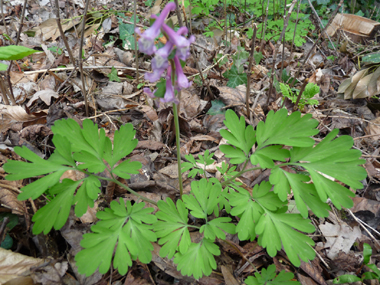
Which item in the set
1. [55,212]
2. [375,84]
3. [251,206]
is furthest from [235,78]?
[55,212]

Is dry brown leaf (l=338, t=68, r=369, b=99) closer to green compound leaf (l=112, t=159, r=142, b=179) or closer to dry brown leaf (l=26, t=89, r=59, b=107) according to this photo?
green compound leaf (l=112, t=159, r=142, b=179)

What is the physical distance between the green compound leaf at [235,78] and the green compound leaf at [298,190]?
167 centimetres

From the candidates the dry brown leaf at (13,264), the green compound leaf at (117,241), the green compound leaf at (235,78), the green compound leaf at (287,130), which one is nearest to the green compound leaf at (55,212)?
the green compound leaf at (117,241)

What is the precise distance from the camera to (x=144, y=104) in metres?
2.77

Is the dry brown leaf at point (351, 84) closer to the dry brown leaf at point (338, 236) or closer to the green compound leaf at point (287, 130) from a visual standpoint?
the dry brown leaf at point (338, 236)


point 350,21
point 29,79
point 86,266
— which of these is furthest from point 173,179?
point 350,21

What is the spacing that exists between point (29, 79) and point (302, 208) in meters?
3.17

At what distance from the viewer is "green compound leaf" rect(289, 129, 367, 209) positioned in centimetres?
142

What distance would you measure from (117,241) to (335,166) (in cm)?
140

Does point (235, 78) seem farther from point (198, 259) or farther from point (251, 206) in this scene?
point (198, 259)

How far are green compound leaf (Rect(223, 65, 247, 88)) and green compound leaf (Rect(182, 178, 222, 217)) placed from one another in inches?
67.5

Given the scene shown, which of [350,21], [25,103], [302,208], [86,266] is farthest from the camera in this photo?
[350,21]

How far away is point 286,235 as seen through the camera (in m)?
1.40

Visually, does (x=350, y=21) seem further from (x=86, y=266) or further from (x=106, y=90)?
(x=86, y=266)
